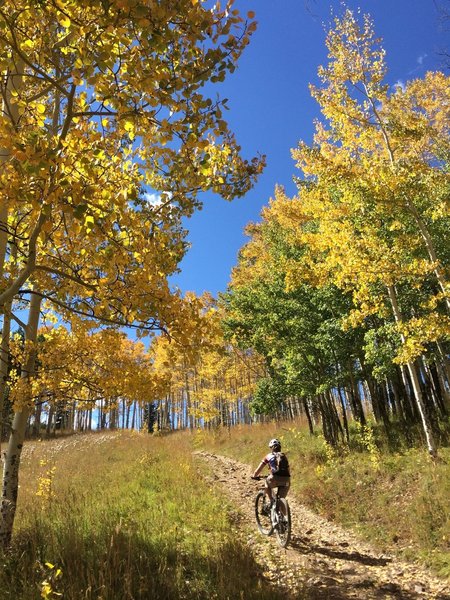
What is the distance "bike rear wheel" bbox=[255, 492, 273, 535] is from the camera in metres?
8.62

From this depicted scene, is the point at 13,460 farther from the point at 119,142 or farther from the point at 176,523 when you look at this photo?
the point at 119,142

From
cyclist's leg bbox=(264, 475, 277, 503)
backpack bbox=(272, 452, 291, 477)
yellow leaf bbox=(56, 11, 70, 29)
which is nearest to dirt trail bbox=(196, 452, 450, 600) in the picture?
cyclist's leg bbox=(264, 475, 277, 503)

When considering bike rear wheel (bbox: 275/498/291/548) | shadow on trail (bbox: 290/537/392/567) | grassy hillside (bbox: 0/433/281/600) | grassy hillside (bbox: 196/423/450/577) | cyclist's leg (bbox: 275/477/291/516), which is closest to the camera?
grassy hillside (bbox: 0/433/281/600)

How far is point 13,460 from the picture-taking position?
6.23 meters

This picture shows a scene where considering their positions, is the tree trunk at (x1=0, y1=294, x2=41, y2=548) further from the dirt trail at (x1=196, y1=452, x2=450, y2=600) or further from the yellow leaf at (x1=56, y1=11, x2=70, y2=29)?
the yellow leaf at (x1=56, y1=11, x2=70, y2=29)

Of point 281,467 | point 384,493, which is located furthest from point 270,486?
point 384,493

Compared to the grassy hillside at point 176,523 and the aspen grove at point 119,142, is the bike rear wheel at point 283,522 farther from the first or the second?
the aspen grove at point 119,142

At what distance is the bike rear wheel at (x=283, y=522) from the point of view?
25.1 feet

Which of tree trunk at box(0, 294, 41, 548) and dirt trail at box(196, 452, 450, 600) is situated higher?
tree trunk at box(0, 294, 41, 548)

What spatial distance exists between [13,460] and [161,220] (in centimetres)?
436

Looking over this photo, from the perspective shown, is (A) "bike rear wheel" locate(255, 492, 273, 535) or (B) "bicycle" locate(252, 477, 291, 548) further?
(A) "bike rear wheel" locate(255, 492, 273, 535)

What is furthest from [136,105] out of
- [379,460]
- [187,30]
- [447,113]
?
[447,113]

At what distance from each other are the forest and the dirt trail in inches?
129

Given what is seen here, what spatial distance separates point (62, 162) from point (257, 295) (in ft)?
47.5
